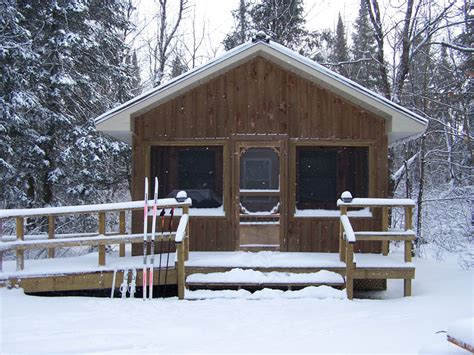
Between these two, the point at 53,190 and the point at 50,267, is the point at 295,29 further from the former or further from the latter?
the point at 50,267

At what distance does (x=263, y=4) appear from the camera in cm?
2031

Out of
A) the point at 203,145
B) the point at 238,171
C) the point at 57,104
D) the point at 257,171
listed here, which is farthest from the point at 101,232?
the point at 57,104

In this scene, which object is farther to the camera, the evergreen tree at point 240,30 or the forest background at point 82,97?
the evergreen tree at point 240,30

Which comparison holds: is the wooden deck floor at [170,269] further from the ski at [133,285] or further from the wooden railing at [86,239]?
the wooden railing at [86,239]

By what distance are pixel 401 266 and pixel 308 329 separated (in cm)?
258

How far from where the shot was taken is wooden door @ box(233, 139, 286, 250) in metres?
8.41

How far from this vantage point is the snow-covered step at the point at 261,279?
6.83 metres

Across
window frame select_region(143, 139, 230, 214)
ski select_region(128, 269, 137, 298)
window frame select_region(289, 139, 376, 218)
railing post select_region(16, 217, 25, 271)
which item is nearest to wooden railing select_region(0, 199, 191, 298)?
railing post select_region(16, 217, 25, 271)

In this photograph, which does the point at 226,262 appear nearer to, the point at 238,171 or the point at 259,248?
the point at 259,248

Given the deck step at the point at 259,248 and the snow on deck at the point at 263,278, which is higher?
the deck step at the point at 259,248

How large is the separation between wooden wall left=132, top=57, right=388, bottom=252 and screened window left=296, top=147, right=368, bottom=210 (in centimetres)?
25

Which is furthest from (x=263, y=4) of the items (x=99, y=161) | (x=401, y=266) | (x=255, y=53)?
(x=401, y=266)

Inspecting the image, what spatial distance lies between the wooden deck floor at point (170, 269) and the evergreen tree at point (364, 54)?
40.6ft

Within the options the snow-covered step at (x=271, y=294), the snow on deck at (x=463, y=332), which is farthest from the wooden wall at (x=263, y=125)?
the snow on deck at (x=463, y=332)
